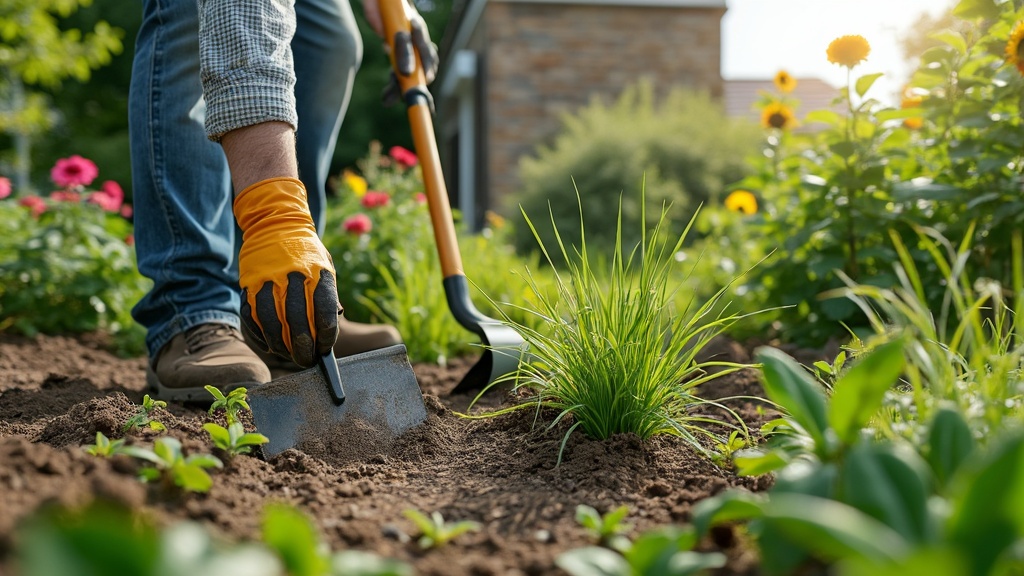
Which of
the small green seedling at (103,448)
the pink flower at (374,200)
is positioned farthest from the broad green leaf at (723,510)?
the pink flower at (374,200)

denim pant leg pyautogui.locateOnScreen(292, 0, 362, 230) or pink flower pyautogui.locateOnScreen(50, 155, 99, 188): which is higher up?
denim pant leg pyautogui.locateOnScreen(292, 0, 362, 230)

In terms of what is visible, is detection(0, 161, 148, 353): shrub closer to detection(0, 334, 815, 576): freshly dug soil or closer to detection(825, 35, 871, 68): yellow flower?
detection(0, 334, 815, 576): freshly dug soil

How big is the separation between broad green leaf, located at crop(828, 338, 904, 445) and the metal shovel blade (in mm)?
994

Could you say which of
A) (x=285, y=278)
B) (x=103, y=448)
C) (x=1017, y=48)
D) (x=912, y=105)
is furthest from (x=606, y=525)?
(x=912, y=105)

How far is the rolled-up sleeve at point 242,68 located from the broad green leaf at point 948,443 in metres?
1.38

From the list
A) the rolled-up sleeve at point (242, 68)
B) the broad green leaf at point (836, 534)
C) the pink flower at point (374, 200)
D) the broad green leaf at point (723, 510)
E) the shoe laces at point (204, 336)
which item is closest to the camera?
the broad green leaf at point (836, 534)

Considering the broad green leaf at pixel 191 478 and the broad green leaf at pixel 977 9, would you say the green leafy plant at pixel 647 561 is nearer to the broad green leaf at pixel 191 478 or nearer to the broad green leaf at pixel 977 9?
the broad green leaf at pixel 191 478

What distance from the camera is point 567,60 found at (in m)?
8.99

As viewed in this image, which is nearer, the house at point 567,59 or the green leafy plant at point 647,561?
the green leafy plant at point 647,561

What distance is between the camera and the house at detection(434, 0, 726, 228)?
8.85 m

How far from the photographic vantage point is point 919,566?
0.57 metres

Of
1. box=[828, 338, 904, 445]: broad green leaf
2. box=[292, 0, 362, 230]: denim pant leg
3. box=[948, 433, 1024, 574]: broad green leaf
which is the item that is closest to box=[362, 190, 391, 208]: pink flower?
box=[292, 0, 362, 230]: denim pant leg

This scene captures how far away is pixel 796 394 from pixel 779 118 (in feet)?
8.81

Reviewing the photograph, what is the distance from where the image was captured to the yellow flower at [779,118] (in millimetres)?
3447
